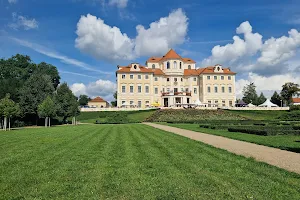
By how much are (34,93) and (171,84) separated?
3496 centimetres

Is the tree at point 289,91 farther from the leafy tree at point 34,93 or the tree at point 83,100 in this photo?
the tree at point 83,100

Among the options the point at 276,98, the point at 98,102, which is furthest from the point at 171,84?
the point at 276,98

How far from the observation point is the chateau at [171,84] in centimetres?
6138

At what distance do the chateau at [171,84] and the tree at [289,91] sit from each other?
85.4 ft

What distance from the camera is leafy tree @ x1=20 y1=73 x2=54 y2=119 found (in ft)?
121

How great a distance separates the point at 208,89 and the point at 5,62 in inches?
1945

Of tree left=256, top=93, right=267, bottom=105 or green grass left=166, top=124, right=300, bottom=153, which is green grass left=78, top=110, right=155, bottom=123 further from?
tree left=256, top=93, right=267, bottom=105

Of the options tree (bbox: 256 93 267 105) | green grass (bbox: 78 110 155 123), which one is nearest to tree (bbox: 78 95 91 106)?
green grass (bbox: 78 110 155 123)

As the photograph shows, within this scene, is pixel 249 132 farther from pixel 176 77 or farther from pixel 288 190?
pixel 176 77

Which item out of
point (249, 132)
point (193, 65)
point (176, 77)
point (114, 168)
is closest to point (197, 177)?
point (114, 168)

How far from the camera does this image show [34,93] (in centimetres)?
3778

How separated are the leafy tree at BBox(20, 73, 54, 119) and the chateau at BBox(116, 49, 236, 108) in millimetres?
23457

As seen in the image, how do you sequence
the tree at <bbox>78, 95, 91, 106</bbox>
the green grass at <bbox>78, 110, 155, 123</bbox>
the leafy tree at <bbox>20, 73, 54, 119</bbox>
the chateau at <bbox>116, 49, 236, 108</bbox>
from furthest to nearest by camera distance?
the tree at <bbox>78, 95, 91, 106</bbox>
the chateau at <bbox>116, 49, 236, 108</bbox>
the green grass at <bbox>78, 110, 155, 123</bbox>
the leafy tree at <bbox>20, 73, 54, 119</bbox>

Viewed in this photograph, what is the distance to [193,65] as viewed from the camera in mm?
71438
